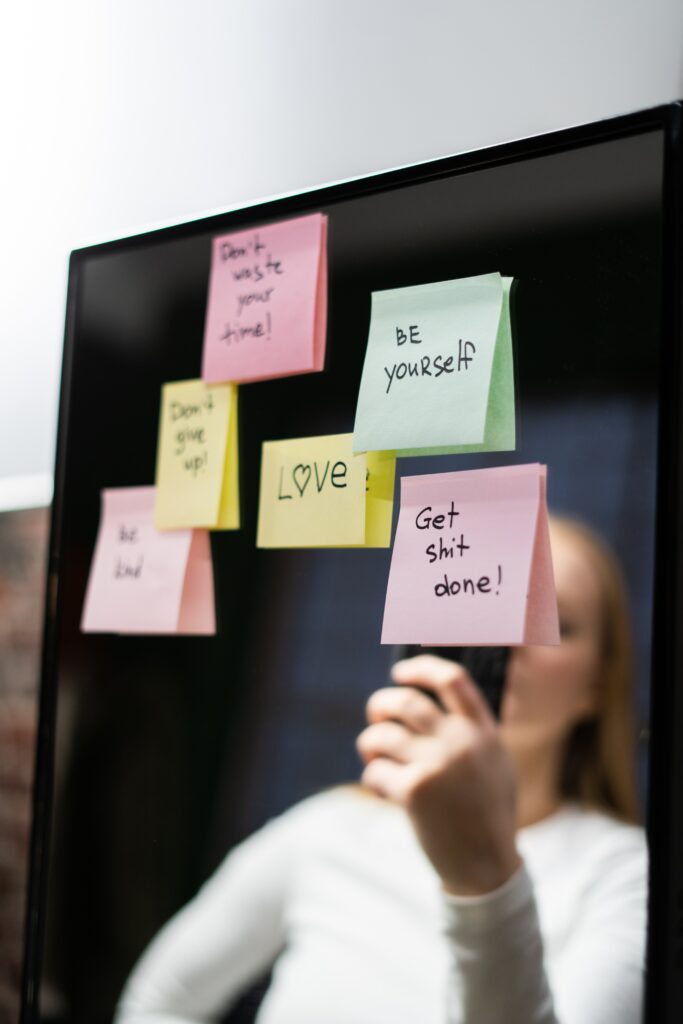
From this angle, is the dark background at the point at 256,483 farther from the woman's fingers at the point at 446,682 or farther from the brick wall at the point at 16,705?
the brick wall at the point at 16,705

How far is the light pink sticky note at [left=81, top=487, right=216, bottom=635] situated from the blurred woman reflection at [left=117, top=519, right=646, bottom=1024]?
20cm

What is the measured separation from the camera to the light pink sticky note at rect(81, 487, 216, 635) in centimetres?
83

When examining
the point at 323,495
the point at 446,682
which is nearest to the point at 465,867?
the point at 446,682

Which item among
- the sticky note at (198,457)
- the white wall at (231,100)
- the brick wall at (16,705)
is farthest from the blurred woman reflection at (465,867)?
the brick wall at (16,705)

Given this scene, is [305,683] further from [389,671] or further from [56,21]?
[56,21]

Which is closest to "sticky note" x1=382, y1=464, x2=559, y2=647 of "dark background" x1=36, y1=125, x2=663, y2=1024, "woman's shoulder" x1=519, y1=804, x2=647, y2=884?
"dark background" x1=36, y1=125, x2=663, y2=1024

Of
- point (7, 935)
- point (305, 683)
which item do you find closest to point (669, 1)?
point (305, 683)

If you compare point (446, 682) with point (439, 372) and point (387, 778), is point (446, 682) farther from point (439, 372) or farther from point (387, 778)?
point (439, 372)

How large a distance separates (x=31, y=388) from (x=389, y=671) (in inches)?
27.3

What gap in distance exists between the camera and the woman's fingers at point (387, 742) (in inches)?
28.5

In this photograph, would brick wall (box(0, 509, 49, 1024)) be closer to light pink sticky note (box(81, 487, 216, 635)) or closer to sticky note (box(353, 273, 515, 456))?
light pink sticky note (box(81, 487, 216, 635))

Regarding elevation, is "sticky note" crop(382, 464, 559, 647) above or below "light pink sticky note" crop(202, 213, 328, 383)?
below

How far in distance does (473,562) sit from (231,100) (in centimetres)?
65

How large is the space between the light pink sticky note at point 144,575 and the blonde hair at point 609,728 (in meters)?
0.34
